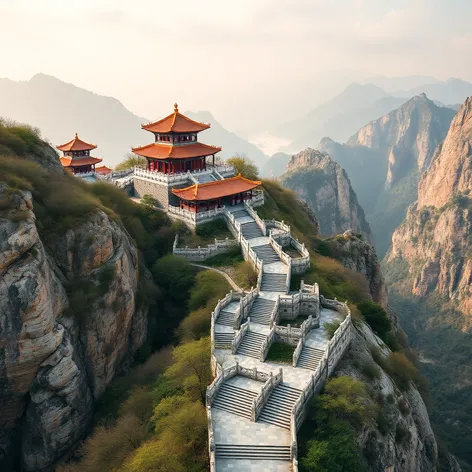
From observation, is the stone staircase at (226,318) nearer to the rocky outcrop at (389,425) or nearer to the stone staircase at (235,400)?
the stone staircase at (235,400)

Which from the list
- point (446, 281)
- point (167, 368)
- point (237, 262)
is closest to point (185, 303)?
point (237, 262)

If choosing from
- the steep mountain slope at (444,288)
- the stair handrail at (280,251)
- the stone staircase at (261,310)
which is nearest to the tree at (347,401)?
the stone staircase at (261,310)

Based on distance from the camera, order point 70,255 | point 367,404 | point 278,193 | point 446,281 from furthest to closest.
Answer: point 446,281 → point 278,193 → point 70,255 → point 367,404

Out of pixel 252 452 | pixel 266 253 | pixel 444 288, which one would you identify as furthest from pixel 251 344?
pixel 444 288

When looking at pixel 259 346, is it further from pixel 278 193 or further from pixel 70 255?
pixel 278 193

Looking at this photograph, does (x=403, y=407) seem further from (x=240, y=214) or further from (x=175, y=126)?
(x=175, y=126)

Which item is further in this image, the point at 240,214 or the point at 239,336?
the point at 240,214

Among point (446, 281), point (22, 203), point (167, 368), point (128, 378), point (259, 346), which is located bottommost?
point (446, 281)
